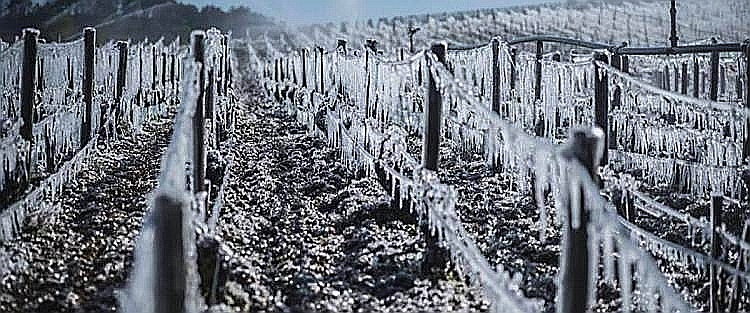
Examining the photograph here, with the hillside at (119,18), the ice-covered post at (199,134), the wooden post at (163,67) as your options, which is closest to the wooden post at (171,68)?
the wooden post at (163,67)

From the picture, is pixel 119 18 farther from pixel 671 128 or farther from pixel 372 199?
pixel 372 199

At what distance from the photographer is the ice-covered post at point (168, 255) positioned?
189 cm

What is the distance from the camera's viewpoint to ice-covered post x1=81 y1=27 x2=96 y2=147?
6.23 meters

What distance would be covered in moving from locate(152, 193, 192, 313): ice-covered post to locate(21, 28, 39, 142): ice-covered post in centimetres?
320

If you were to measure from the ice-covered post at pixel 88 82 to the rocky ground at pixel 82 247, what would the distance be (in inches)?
17.1

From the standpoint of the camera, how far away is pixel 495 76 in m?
6.81

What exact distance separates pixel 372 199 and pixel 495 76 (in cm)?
236

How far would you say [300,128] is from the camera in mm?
8703

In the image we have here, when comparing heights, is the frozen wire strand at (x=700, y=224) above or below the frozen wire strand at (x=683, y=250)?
above

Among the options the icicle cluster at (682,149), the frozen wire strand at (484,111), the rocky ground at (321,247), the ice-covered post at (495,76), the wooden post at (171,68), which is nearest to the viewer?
the frozen wire strand at (484,111)

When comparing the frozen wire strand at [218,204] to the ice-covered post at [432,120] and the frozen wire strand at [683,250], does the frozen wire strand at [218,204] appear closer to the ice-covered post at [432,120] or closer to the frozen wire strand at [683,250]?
the ice-covered post at [432,120]

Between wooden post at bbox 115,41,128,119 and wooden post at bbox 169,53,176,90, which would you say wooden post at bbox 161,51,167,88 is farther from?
wooden post at bbox 115,41,128,119

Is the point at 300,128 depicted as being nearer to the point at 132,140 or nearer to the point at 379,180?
the point at 132,140

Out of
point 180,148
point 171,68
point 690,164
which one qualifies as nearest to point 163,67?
point 171,68
